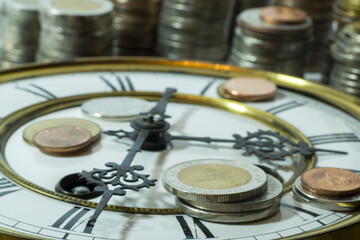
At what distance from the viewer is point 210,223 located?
3.95 feet

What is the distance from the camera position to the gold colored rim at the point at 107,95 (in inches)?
49.8

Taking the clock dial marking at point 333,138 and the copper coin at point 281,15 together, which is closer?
the clock dial marking at point 333,138

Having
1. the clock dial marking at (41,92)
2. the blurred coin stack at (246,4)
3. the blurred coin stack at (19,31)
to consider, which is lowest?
the blurred coin stack at (19,31)

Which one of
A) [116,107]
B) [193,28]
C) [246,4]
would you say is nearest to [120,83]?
[116,107]

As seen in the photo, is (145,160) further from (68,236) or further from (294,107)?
(294,107)

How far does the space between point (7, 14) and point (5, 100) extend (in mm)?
888

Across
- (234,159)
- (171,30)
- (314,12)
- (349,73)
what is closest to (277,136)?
(234,159)

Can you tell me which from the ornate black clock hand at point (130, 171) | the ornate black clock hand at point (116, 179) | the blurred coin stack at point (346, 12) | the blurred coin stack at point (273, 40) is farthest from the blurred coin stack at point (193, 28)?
the ornate black clock hand at point (116, 179)

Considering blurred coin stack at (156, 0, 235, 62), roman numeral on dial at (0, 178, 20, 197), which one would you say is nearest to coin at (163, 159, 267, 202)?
roman numeral on dial at (0, 178, 20, 197)

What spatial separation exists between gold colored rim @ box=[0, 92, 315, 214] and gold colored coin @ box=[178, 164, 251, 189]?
0.06 metres

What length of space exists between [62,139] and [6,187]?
207mm

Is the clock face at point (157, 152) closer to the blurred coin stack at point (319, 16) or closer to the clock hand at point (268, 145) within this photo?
the clock hand at point (268, 145)

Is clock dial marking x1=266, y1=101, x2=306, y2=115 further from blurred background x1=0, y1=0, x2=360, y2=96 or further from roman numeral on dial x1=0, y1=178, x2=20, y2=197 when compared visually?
roman numeral on dial x1=0, y1=178, x2=20, y2=197

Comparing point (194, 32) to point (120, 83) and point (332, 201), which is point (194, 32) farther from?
point (332, 201)
